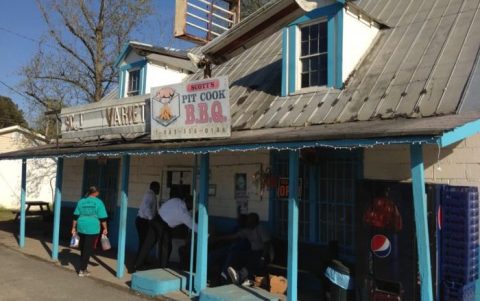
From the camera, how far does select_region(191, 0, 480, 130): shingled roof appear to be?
23.1 feet

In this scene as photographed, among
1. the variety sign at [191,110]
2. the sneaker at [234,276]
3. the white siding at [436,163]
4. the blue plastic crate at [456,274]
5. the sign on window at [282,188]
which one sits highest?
the variety sign at [191,110]

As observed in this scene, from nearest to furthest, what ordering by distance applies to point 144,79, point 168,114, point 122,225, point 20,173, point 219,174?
point 168,114 < point 122,225 < point 219,174 < point 144,79 < point 20,173

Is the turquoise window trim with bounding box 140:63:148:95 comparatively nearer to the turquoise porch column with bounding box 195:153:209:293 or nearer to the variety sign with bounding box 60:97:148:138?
the variety sign with bounding box 60:97:148:138

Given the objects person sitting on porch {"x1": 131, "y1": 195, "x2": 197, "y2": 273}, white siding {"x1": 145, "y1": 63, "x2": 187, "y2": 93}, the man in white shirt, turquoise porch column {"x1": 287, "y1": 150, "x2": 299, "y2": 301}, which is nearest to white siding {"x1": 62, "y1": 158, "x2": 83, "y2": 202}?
white siding {"x1": 145, "y1": 63, "x2": 187, "y2": 93}

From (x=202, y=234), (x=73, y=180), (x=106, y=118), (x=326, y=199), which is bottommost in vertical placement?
(x=202, y=234)

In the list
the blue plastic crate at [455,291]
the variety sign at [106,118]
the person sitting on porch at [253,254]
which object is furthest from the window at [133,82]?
the blue plastic crate at [455,291]

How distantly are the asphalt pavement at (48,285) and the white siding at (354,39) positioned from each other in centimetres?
529

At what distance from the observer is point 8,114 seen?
53.4 m

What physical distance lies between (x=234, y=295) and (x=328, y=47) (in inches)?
182

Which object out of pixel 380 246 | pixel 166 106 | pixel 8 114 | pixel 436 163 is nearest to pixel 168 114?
pixel 166 106

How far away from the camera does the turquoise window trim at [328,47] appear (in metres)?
8.68

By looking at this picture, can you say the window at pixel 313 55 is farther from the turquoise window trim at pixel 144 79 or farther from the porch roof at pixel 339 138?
the turquoise window trim at pixel 144 79

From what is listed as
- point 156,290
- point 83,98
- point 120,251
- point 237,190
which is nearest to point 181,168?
point 237,190

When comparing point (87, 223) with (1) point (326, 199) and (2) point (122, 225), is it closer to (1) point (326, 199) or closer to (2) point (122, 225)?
(2) point (122, 225)
